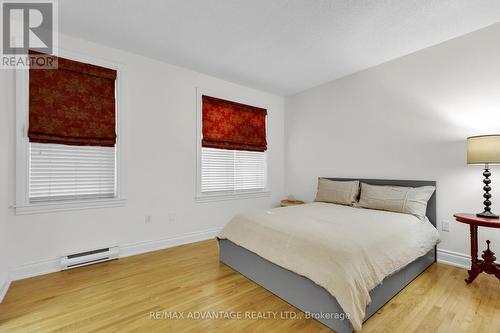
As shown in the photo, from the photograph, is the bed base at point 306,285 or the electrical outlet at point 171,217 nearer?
the bed base at point 306,285

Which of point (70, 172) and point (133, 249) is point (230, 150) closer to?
point (133, 249)

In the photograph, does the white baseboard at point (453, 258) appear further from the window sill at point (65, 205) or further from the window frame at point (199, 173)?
the window sill at point (65, 205)

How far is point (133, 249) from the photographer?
10.1ft

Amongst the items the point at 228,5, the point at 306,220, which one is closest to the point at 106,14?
the point at 228,5

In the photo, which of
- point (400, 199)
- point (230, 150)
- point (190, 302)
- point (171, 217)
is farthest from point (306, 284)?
point (230, 150)

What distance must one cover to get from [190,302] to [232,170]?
2449 mm

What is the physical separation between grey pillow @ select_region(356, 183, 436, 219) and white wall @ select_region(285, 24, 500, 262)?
0.92 feet

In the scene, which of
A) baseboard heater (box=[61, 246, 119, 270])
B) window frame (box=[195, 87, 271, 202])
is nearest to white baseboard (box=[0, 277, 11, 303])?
baseboard heater (box=[61, 246, 119, 270])

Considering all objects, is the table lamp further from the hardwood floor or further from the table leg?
the hardwood floor

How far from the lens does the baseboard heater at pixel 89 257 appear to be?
258 centimetres

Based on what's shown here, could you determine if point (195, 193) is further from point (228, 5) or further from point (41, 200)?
point (228, 5)

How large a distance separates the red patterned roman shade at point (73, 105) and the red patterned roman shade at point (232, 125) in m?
1.36

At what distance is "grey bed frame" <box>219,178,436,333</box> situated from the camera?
165 centimetres

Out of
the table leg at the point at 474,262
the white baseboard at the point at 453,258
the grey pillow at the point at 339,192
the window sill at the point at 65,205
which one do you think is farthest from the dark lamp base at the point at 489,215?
the window sill at the point at 65,205
